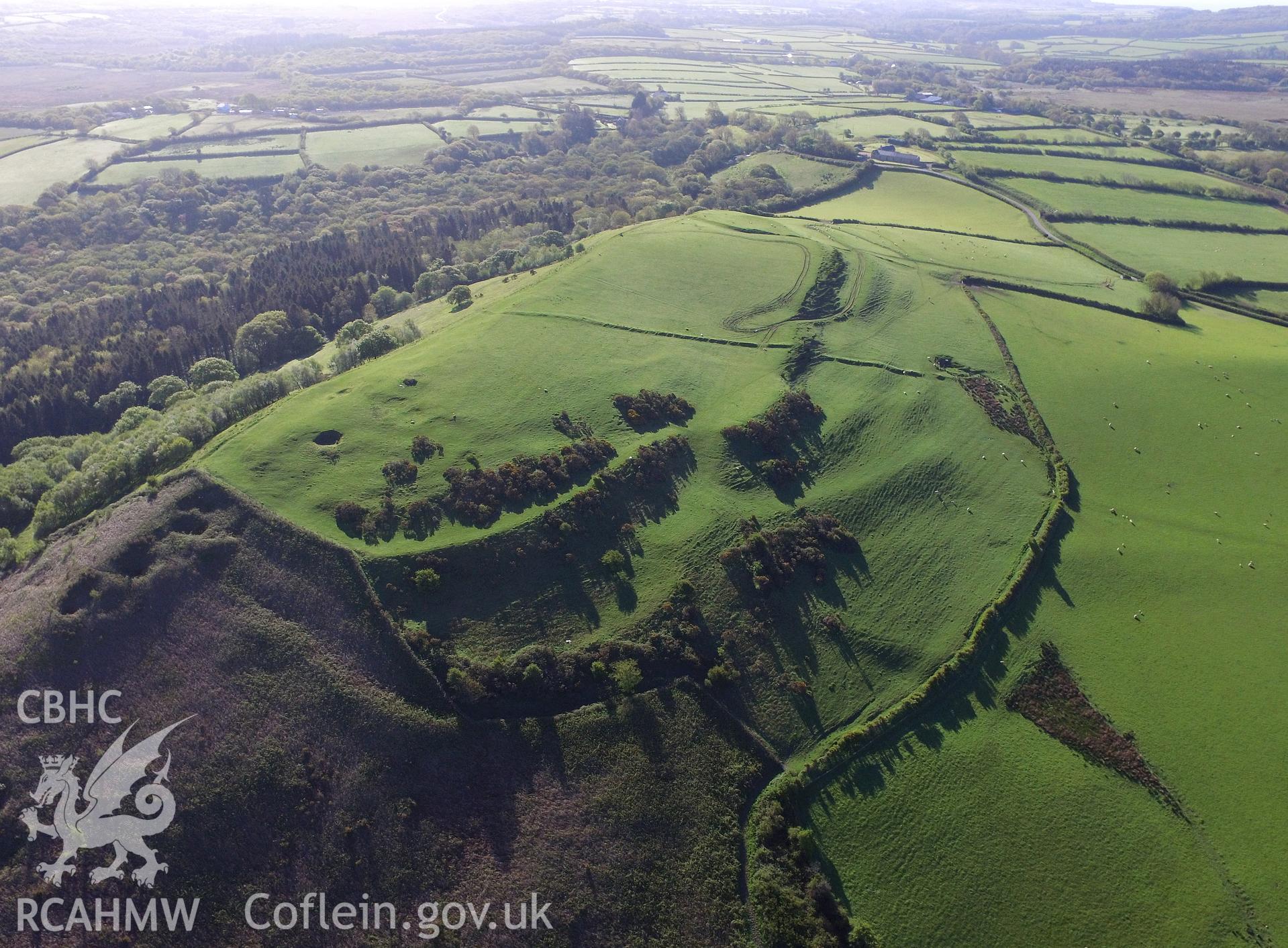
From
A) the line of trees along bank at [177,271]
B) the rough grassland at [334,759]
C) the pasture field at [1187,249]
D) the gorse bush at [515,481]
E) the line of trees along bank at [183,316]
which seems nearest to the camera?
the rough grassland at [334,759]

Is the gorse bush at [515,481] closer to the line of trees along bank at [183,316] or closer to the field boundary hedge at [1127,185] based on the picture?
the line of trees along bank at [183,316]

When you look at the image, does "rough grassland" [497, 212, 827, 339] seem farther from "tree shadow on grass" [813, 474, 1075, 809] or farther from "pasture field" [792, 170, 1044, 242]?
"tree shadow on grass" [813, 474, 1075, 809]

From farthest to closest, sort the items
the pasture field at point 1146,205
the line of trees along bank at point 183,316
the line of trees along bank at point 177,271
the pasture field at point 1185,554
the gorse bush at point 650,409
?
1. the pasture field at point 1146,205
2. the line of trees along bank at point 177,271
3. the line of trees along bank at point 183,316
4. the gorse bush at point 650,409
5. the pasture field at point 1185,554

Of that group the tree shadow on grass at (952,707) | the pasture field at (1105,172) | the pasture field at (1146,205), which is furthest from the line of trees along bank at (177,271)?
the tree shadow on grass at (952,707)

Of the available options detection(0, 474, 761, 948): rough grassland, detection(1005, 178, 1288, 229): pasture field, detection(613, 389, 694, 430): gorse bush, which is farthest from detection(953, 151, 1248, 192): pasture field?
detection(0, 474, 761, 948): rough grassland

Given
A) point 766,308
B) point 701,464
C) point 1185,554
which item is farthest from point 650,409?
point 1185,554

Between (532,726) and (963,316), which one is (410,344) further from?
(963,316)

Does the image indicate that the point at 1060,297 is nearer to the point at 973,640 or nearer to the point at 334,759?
the point at 973,640
